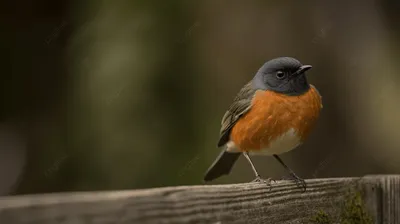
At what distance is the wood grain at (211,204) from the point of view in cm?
129

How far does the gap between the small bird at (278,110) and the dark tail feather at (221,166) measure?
1.75 feet

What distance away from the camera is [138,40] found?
16.9 ft

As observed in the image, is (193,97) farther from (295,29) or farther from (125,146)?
(295,29)

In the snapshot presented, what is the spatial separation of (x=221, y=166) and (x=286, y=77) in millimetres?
958

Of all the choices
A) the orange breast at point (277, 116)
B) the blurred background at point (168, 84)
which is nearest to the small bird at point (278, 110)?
the orange breast at point (277, 116)

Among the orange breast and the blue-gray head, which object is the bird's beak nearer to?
the blue-gray head

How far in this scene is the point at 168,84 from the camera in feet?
17.2

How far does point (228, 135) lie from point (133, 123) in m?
1.32

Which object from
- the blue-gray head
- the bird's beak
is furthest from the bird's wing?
the bird's beak

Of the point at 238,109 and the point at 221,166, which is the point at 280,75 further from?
the point at 221,166

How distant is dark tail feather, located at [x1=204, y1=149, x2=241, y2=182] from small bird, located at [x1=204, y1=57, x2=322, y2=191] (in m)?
0.53

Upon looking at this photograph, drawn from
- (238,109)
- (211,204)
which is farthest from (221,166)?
(211,204)

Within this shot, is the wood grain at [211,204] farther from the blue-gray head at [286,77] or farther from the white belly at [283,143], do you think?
the blue-gray head at [286,77]

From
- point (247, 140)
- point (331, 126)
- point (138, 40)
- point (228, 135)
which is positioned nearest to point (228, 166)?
point (228, 135)
